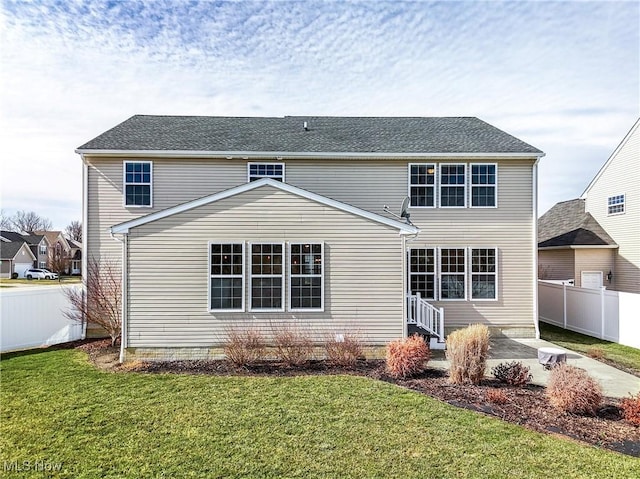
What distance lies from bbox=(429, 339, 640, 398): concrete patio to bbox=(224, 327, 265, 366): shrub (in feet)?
14.2

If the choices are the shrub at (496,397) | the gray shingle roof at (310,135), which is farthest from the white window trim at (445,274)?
the shrub at (496,397)

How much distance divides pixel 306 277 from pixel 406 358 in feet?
10.7

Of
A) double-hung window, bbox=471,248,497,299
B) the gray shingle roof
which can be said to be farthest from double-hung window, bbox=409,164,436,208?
double-hung window, bbox=471,248,497,299

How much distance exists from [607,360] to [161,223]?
12.4 m

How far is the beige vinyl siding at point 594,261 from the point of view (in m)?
16.0

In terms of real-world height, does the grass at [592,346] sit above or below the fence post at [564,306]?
below

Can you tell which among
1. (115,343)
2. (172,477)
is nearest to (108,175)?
(115,343)

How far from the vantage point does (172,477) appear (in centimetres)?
426

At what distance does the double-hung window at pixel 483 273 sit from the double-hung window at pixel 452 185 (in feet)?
6.02

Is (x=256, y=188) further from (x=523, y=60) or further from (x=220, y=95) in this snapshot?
(x=523, y=60)

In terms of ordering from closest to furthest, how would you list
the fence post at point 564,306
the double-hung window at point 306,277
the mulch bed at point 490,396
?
the mulch bed at point 490,396 < the double-hung window at point 306,277 < the fence post at point 564,306

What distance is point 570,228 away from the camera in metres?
17.8

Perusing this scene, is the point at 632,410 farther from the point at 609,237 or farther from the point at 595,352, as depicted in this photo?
the point at 609,237

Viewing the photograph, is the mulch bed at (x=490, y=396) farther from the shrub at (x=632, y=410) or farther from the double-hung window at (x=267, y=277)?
the double-hung window at (x=267, y=277)
